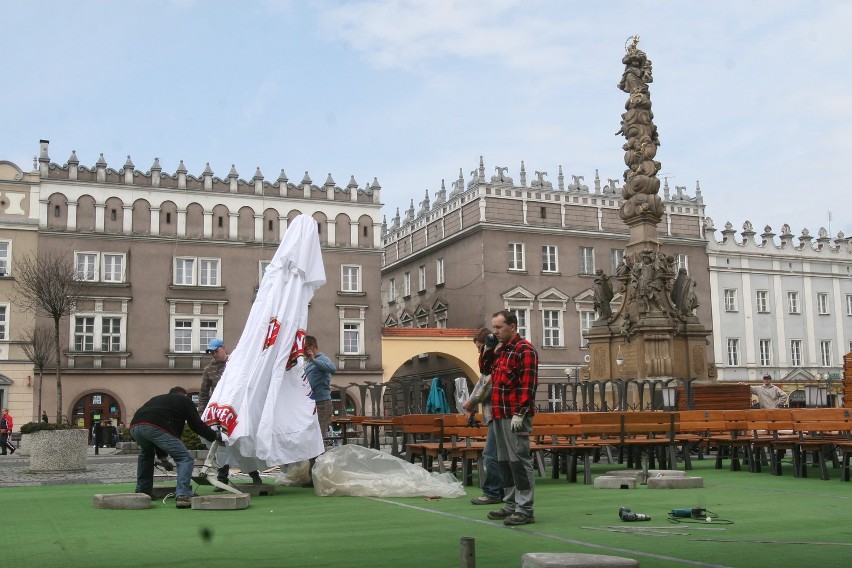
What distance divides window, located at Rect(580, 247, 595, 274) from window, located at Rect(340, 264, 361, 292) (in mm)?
12601

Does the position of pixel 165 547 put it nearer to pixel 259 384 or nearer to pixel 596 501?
pixel 259 384

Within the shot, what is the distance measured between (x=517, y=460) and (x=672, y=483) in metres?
3.84

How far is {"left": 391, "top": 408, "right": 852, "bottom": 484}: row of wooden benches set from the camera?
12820 mm

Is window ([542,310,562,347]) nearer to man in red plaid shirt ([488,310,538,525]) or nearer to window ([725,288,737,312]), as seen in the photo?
window ([725,288,737,312])

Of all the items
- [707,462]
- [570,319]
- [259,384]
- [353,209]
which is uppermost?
[353,209]

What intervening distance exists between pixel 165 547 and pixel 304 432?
4.38 m

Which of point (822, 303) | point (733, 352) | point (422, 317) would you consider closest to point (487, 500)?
point (422, 317)

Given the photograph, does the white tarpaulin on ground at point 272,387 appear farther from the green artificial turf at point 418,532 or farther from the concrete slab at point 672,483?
the concrete slab at point 672,483

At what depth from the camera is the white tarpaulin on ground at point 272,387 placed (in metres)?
11.1

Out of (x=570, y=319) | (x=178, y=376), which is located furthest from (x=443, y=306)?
(x=178, y=376)

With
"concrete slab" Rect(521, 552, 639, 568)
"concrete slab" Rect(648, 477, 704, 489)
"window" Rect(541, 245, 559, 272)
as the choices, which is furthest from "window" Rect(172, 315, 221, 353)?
"concrete slab" Rect(521, 552, 639, 568)

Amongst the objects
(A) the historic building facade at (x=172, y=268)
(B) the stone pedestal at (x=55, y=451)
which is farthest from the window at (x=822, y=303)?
(B) the stone pedestal at (x=55, y=451)

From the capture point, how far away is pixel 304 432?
11617 millimetres

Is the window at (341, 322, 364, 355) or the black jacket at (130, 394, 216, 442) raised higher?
the window at (341, 322, 364, 355)
